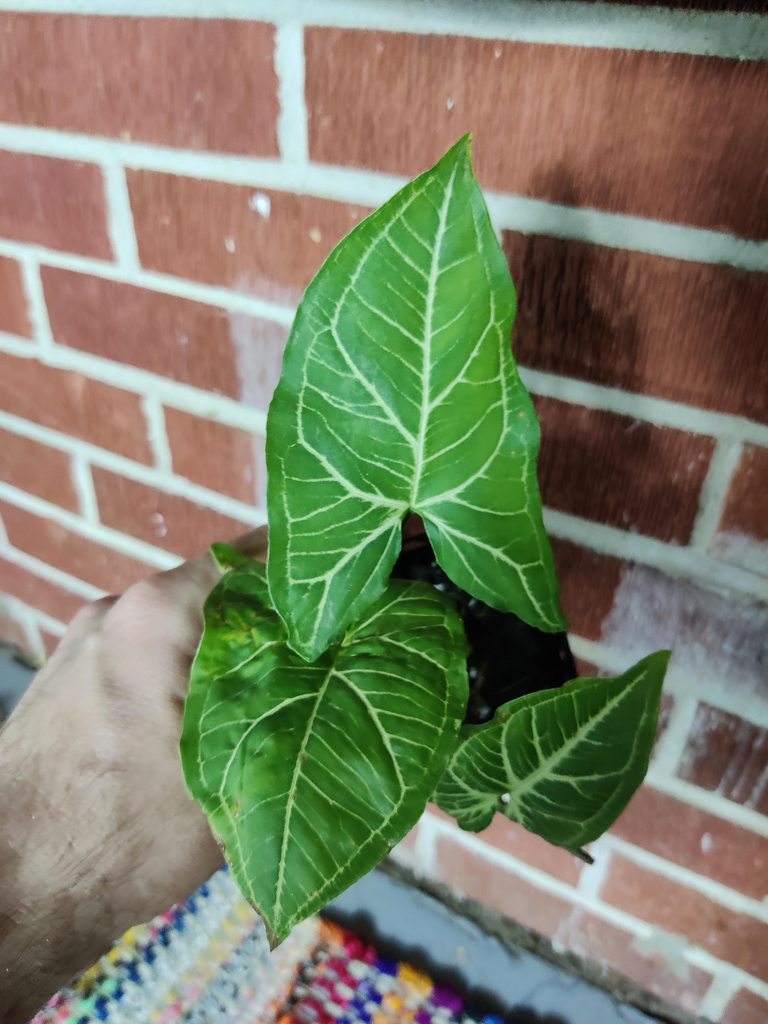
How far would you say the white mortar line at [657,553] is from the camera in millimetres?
460

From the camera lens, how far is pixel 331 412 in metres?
0.33

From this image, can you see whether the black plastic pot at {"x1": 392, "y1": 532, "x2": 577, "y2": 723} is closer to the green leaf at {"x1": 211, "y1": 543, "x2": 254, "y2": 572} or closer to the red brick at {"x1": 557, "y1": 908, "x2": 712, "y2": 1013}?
the green leaf at {"x1": 211, "y1": 543, "x2": 254, "y2": 572}

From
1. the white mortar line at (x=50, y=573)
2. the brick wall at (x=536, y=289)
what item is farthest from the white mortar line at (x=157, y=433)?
the white mortar line at (x=50, y=573)

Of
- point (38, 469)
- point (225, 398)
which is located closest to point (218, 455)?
point (225, 398)

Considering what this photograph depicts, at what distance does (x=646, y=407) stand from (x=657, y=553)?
0.09 meters

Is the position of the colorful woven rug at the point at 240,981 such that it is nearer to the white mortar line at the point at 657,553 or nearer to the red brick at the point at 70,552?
the red brick at the point at 70,552

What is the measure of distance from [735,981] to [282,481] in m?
0.55

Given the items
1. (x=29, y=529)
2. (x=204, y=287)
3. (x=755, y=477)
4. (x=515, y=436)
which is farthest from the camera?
(x=29, y=529)

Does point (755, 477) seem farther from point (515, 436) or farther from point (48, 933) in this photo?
point (48, 933)

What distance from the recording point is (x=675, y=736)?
55cm

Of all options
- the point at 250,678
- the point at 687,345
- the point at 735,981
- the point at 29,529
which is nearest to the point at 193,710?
the point at 250,678

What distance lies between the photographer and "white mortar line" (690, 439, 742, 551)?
43 cm

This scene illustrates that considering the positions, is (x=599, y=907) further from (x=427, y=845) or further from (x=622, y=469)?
(x=622, y=469)

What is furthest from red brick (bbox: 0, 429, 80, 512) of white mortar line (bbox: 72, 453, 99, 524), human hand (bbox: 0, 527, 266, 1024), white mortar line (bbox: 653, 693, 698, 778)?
white mortar line (bbox: 653, 693, 698, 778)
